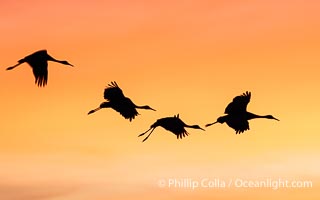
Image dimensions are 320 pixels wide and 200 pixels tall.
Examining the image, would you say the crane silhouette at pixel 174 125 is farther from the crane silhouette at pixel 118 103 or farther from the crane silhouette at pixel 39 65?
the crane silhouette at pixel 39 65

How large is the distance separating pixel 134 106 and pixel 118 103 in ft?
2.46

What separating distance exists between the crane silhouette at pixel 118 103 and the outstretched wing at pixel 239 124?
310 centimetres

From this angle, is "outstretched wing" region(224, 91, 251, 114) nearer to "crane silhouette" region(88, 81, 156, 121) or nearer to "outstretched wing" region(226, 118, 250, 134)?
"outstretched wing" region(226, 118, 250, 134)

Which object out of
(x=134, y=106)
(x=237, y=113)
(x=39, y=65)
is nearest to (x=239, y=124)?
(x=237, y=113)

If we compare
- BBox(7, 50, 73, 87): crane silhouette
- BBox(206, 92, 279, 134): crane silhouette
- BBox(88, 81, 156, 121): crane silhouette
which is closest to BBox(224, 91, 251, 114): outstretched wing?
BBox(206, 92, 279, 134): crane silhouette

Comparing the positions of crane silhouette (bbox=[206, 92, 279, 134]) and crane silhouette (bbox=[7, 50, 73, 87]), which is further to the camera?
crane silhouette (bbox=[206, 92, 279, 134])

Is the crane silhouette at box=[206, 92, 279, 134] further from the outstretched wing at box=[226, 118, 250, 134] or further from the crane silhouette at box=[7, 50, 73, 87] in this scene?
the crane silhouette at box=[7, 50, 73, 87]

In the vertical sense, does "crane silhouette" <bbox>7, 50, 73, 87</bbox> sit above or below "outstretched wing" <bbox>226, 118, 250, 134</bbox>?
above

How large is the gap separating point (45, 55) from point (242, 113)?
6.99 metres

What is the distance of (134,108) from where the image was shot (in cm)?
3369

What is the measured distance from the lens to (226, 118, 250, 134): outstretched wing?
34156mm

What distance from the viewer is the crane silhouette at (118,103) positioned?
32.6 metres

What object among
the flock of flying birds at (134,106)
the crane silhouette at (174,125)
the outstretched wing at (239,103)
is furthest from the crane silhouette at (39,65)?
the outstretched wing at (239,103)

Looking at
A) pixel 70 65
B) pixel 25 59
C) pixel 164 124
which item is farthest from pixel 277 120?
pixel 25 59
